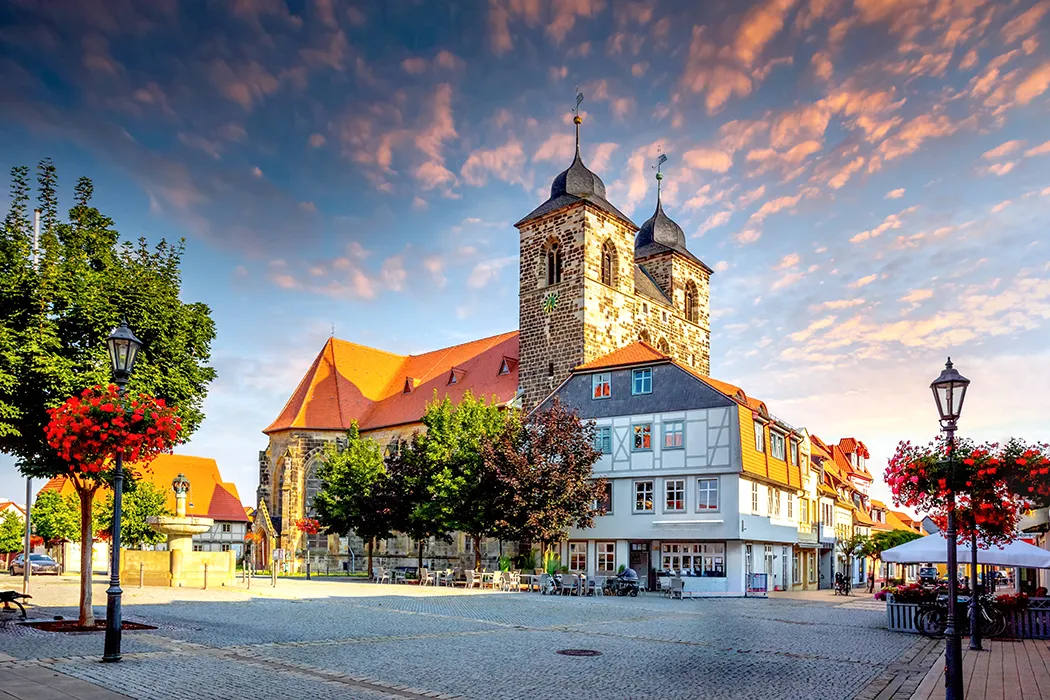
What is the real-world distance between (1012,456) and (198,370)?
15.5 meters

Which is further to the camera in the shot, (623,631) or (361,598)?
(361,598)

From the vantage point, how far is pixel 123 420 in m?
14.0

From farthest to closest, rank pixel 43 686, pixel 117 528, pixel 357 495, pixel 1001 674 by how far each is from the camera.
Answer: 1. pixel 357 495
2. pixel 1001 674
3. pixel 117 528
4. pixel 43 686

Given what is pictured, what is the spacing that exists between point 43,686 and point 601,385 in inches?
1305

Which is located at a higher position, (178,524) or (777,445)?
(777,445)

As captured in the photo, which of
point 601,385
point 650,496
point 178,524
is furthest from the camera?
point 601,385

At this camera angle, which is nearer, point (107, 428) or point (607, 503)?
point (107, 428)

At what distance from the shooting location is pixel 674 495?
1533 inches

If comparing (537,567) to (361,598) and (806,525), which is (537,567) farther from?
(361,598)

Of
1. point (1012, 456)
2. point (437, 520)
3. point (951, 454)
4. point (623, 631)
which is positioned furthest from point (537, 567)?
point (951, 454)

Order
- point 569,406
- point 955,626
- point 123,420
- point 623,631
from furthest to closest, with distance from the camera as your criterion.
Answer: point 569,406
point 623,631
point 123,420
point 955,626

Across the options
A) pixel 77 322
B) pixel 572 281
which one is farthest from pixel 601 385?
pixel 77 322

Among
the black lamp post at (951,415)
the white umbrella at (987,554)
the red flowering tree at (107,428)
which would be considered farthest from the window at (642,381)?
the black lamp post at (951,415)

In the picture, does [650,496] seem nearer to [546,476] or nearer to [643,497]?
[643,497]
